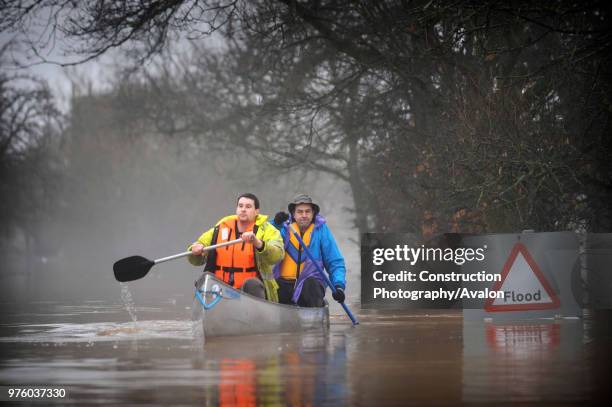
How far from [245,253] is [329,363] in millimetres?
3848

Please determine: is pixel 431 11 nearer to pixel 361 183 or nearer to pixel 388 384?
pixel 388 384

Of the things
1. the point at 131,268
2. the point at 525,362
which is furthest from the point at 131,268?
the point at 525,362

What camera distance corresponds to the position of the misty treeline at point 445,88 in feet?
59.3

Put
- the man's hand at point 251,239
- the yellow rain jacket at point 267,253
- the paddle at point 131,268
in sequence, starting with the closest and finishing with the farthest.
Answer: the man's hand at point 251,239 → the yellow rain jacket at point 267,253 → the paddle at point 131,268

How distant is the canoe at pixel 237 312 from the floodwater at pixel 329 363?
0.78ft

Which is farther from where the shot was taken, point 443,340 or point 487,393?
point 443,340

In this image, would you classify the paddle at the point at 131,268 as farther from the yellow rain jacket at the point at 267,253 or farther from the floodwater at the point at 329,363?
the yellow rain jacket at the point at 267,253

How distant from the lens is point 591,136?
20.0m

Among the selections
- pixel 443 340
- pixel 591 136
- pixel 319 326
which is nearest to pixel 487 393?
pixel 443 340

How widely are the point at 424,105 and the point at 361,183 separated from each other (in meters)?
12.1

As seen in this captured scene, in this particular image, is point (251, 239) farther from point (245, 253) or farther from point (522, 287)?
point (522, 287)

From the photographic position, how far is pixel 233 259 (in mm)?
15844

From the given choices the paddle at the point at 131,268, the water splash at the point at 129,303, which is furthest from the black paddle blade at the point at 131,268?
the water splash at the point at 129,303

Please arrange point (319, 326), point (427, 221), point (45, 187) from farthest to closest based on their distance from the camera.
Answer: point (45, 187) → point (427, 221) → point (319, 326)
